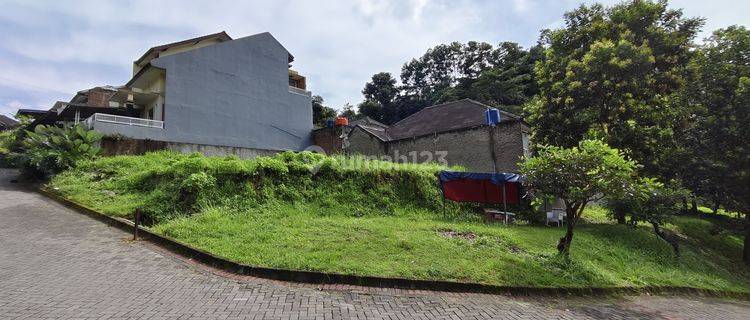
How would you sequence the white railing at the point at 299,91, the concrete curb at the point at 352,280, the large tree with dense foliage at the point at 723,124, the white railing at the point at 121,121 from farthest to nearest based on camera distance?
the white railing at the point at 299,91
the white railing at the point at 121,121
the large tree with dense foliage at the point at 723,124
the concrete curb at the point at 352,280

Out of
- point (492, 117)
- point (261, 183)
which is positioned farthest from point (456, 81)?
point (261, 183)

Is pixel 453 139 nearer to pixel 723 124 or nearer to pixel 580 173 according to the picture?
pixel 723 124

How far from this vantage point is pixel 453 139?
18.8 m

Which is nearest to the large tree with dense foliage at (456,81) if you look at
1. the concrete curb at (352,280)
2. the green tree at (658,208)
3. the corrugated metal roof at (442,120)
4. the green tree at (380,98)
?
the green tree at (380,98)

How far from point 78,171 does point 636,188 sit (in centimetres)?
1718

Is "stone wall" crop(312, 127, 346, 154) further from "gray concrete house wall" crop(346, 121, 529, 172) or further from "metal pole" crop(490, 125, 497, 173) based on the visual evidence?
"metal pole" crop(490, 125, 497, 173)

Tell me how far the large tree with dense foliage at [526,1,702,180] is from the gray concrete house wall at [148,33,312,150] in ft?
52.2

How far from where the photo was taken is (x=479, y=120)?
18.5 metres

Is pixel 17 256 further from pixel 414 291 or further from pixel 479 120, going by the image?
pixel 479 120

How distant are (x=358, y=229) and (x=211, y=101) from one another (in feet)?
54.6

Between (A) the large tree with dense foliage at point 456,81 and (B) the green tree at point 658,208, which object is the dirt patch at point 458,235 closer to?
(B) the green tree at point 658,208

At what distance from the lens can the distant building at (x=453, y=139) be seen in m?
17.0

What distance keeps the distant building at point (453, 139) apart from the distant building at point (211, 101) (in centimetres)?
526

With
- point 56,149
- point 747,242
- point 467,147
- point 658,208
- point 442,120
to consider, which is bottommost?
point 747,242
